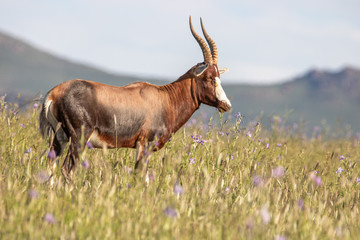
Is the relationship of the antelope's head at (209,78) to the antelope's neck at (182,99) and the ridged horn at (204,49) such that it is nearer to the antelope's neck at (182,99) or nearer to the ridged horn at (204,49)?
the ridged horn at (204,49)

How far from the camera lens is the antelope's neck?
22.7 ft

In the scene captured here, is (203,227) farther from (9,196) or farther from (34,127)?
(34,127)

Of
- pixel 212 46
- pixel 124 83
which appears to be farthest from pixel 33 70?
pixel 212 46

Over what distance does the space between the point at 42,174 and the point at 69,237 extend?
3.56 ft

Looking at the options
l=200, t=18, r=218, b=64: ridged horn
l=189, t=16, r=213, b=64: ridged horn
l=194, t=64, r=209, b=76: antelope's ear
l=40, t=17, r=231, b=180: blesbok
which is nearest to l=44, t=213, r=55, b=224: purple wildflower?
l=40, t=17, r=231, b=180: blesbok

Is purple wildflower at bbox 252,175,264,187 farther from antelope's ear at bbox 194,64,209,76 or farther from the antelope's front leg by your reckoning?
antelope's ear at bbox 194,64,209,76

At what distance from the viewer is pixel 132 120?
6.23m

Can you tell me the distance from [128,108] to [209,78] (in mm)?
1496

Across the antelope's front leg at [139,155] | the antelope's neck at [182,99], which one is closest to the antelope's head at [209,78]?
the antelope's neck at [182,99]

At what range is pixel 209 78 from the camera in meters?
7.13

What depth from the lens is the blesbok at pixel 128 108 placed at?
5707mm

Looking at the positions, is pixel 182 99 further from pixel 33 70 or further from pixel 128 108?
pixel 33 70

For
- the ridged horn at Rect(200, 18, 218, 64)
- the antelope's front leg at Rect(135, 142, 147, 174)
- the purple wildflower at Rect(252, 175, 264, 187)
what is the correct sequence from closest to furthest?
the purple wildflower at Rect(252, 175, 264, 187)
the antelope's front leg at Rect(135, 142, 147, 174)
the ridged horn at Rect(200, 18, 218, 64)

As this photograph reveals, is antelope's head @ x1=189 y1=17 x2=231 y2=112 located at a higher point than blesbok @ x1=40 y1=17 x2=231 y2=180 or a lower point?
higher
